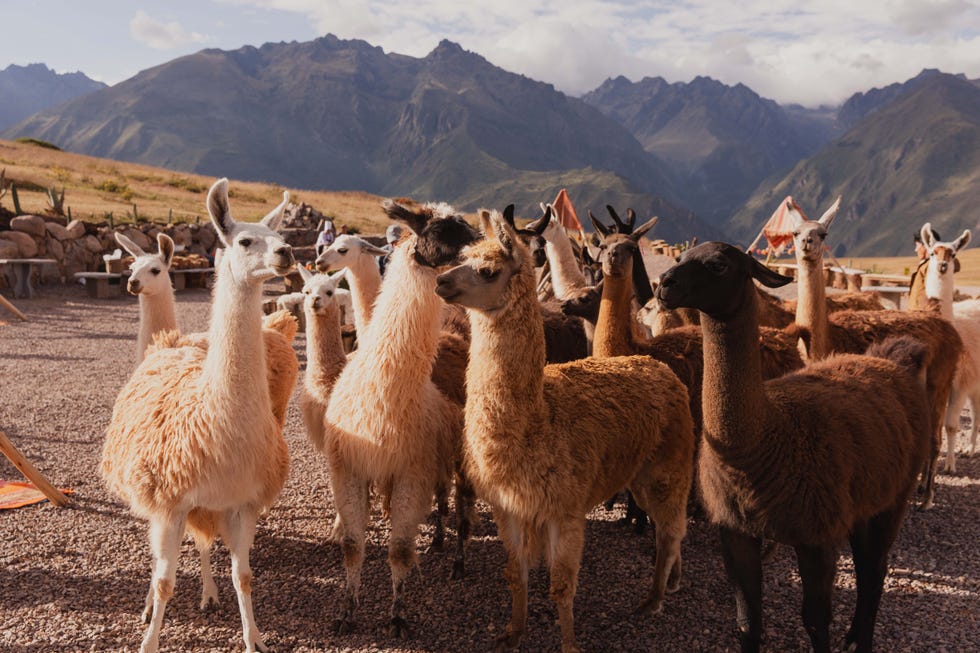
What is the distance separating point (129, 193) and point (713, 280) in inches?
1298

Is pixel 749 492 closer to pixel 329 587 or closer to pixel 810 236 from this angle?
pixel 329 587

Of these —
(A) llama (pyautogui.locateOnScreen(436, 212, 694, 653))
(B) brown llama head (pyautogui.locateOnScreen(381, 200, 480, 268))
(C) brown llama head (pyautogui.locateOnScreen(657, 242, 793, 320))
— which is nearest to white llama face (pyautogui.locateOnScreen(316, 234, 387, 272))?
(B) brown llama head (pyautogui.locateOnScreen(381, 200, 480, 268))

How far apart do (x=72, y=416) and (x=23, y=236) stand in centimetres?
1248

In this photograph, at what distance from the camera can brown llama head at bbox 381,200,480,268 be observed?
12.4 feet

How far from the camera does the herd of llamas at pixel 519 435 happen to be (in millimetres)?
2977

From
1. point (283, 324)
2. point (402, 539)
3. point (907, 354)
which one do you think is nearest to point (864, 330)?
point (907, 354)

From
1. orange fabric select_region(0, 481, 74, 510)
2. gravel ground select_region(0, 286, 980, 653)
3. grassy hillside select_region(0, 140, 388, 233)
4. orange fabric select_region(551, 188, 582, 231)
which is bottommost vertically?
gravel ground select_region(0, 286, 980, 653)

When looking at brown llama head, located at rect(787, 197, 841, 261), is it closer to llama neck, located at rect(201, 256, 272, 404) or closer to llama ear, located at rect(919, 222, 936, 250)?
llama ear, located at rect(919, 222, 936, 250)

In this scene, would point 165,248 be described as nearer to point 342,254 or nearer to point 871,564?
point 342,254

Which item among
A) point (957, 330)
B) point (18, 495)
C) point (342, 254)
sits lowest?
point (18, 495)

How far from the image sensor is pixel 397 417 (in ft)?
12.1

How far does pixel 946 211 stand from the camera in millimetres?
144625

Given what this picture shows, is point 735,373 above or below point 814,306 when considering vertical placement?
below

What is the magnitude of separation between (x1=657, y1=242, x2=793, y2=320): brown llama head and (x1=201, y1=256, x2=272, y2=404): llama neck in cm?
194
